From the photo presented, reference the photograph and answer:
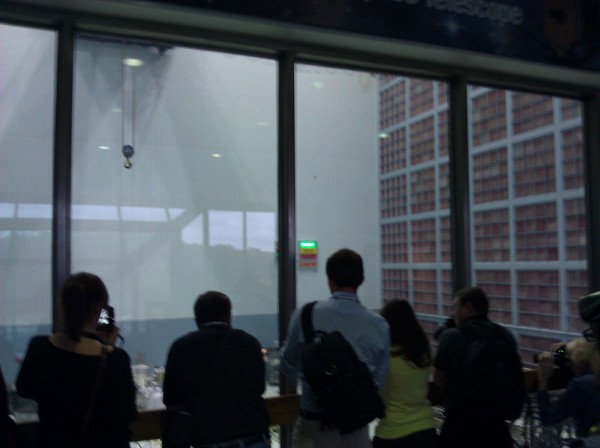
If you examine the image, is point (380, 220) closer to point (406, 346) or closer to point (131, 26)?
point (406, 346)

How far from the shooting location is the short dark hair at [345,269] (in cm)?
256

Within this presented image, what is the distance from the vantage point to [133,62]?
131 inches

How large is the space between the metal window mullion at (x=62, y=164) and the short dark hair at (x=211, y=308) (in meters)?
1.06

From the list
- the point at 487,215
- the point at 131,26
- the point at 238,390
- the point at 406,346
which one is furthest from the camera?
the point at 487,215

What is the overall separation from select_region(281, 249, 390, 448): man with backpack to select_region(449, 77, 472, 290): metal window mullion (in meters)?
1.78

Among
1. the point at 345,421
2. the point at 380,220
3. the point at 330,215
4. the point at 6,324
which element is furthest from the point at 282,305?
the point at 6,324

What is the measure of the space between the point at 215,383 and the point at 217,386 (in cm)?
1

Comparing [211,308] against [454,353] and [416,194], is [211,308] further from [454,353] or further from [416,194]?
[416,194]

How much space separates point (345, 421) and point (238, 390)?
0.46 m

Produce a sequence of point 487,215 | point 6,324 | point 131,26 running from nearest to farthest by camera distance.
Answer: point 6,324 → point 131,26 → point 487,215

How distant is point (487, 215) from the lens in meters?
4.31

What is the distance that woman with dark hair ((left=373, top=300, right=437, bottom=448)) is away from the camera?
2645 millimetres

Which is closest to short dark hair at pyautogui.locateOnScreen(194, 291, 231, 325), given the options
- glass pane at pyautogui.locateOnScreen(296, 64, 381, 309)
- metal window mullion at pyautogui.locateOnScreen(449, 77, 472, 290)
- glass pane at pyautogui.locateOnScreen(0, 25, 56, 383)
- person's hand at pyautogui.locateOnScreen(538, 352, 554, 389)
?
glass pane at pyautogui.locateOnScreen(0, 25, 56, 383)

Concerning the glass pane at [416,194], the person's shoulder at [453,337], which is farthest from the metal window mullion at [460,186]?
the person's shoulder at [453,337]
